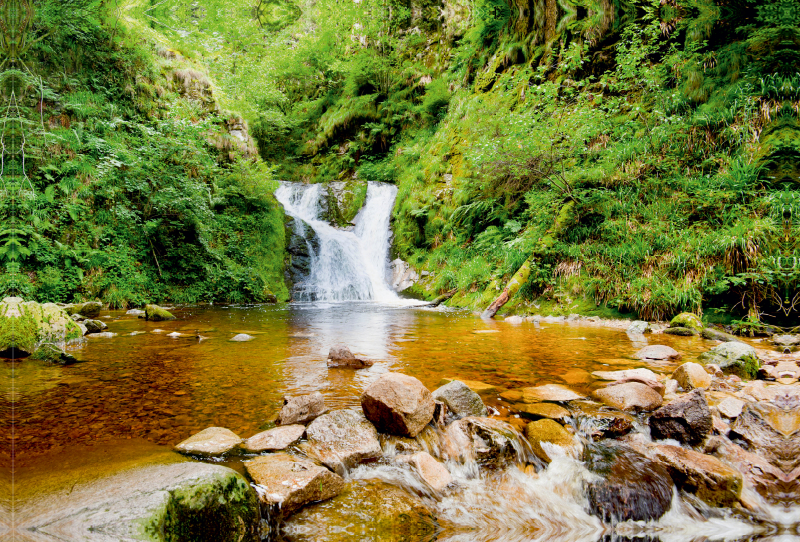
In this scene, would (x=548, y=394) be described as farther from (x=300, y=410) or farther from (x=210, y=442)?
(x=210, y=442)

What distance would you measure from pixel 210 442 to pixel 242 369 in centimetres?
178

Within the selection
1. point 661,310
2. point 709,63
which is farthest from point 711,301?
point 709,63

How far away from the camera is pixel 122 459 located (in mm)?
1898

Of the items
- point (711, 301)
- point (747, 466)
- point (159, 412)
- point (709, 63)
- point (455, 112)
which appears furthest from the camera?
point (455, 112)

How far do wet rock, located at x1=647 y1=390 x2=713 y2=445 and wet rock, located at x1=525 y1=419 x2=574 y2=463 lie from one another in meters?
0.61

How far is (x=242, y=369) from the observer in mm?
3811

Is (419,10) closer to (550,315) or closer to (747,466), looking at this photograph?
(550,315)

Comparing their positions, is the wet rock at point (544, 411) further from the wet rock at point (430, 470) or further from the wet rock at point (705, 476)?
the wet rock at point (430, 470)

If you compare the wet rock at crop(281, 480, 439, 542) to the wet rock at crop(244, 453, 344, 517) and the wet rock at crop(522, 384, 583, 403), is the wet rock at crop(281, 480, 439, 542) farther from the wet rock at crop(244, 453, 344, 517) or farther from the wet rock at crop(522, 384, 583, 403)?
the wet rock at crop(522, 384, 583, 403)

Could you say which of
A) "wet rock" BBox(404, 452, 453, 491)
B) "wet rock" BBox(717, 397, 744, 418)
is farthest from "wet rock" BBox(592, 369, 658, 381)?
"wet rock" BBox(404, 452, 453, 491)

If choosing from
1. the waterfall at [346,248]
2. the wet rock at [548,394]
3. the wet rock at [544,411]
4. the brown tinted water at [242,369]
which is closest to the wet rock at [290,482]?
the brown tinted water at [242,369]

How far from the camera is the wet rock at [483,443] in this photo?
7.26 ft

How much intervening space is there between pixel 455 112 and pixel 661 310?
11.1 metres

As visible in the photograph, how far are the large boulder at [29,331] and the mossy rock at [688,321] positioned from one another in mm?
7794
